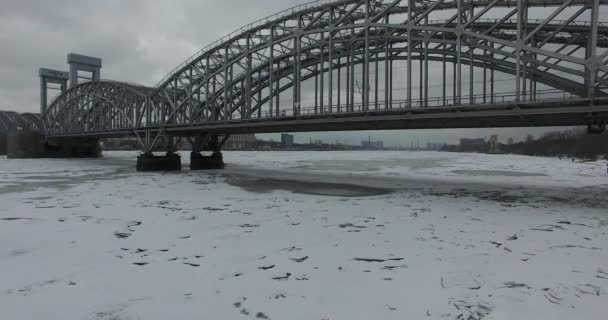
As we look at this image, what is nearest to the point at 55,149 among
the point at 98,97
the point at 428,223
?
the point at 98,97

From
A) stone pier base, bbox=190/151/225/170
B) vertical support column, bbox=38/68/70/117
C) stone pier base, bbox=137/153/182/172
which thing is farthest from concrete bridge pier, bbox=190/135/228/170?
vertical support column, bbox=38/68/70/117

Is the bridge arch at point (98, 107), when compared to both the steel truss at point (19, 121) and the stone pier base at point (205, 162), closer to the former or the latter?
the stone pier base at point (205, 162)

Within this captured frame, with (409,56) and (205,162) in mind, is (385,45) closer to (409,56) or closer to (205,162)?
(409,56)

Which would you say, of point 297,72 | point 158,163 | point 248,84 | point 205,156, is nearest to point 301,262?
point 297,72

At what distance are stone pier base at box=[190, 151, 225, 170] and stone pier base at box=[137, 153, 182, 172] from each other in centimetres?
184

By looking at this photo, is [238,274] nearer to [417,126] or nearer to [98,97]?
[417,126]

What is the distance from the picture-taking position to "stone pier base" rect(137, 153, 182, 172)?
131 feet

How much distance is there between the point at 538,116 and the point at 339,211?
13.1m

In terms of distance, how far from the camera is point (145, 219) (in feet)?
41.5

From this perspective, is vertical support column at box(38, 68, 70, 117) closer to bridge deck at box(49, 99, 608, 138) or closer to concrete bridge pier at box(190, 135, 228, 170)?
concrete bridge pier at box(190, 135, 228, 170)

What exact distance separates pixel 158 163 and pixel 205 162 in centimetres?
549

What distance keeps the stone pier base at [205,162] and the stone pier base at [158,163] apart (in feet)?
6.04

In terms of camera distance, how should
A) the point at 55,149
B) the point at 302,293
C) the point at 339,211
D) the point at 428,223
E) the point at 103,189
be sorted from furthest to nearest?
the point at 55,149
the point at 103,189
the point at 339,211
the point at 428,223
the point at 302,293

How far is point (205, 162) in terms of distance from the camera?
1704 inches
